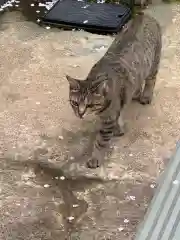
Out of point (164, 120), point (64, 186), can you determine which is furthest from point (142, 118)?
point (64, 186)

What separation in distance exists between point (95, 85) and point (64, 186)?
0.57m

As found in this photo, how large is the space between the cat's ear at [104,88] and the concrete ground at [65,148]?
1.49 ft

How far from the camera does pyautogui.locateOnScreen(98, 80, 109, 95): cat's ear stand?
2.82m

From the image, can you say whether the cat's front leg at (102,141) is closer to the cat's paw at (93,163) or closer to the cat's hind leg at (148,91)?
the cat's paw at (93,163)

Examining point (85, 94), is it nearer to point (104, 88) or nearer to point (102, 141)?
point (104, 88)

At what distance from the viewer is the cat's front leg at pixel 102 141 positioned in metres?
3.04

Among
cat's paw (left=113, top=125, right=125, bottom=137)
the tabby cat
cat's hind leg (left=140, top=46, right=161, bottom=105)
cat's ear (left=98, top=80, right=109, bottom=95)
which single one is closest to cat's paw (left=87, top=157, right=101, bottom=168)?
the tabby cat

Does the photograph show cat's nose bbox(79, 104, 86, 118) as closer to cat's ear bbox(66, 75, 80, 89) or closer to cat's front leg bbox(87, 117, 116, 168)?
cat's ear bbox(66, 75, 80, 89)

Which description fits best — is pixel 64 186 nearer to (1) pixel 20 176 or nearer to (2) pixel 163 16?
(1) pixel 20 176

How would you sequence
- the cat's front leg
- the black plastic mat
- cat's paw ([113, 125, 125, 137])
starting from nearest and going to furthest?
1. the cat's front leg
2. cat's paw ([113, 125, 125, 137])
3. the black plastic mat

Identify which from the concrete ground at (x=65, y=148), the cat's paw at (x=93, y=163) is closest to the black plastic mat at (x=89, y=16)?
the concrete ground at (x=65, y=148)

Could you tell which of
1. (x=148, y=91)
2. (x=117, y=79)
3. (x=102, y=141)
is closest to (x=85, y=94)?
(x=117, y=79)

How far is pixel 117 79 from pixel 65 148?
53cm

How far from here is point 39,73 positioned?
383 cm
